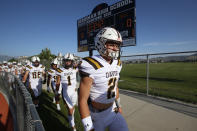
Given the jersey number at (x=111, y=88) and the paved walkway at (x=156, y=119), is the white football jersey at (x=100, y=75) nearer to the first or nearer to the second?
the jersey number at (x=111, y=88)

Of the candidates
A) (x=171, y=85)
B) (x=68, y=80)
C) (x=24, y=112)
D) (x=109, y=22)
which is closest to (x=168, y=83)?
(x=171, y=85)

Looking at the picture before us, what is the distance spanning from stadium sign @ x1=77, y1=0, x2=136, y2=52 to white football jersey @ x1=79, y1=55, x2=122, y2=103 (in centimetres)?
528

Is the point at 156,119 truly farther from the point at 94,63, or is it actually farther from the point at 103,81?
the point at 94,63

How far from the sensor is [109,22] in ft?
26.0

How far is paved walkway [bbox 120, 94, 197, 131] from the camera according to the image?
3.41 m

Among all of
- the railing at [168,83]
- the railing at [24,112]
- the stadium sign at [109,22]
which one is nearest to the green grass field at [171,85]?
the railing at [168,83]

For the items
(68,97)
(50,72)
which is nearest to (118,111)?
(68,97)

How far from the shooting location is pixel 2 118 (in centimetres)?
427

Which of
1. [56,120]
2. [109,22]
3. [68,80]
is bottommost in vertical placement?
[56,120]

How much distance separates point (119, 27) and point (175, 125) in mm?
5696

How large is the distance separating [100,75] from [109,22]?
275 inches

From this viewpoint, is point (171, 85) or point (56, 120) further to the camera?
point (171, 85)

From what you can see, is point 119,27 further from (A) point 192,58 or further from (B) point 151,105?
(B) point 151,105

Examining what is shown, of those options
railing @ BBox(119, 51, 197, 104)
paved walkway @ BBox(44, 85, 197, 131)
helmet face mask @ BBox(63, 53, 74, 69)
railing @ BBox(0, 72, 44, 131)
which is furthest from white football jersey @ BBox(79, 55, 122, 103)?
railing @ BBox(119, 51, 197, 104)
